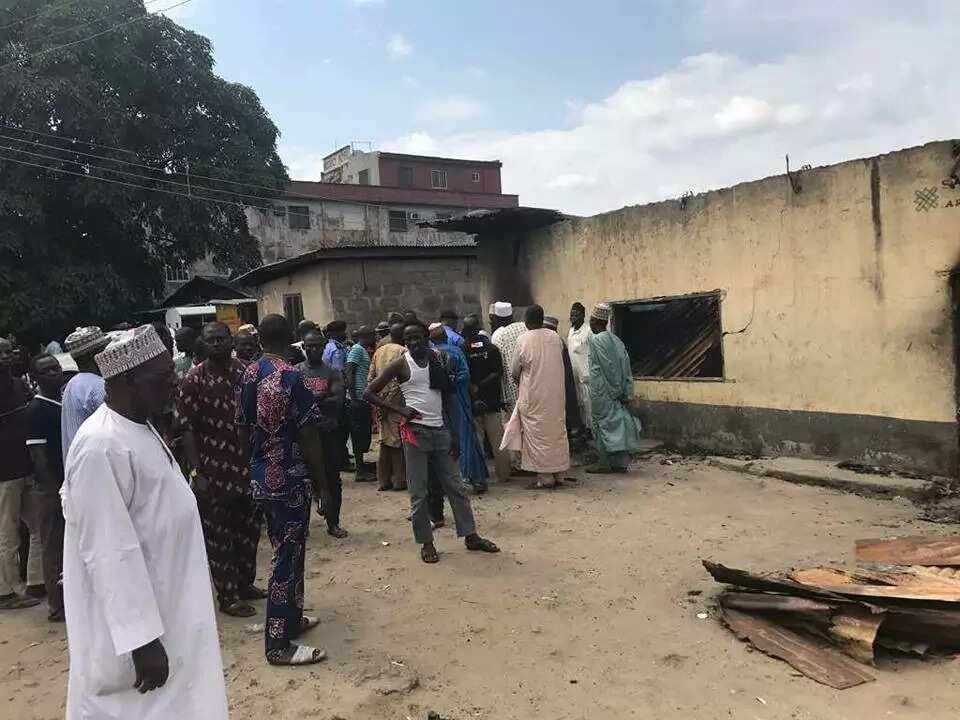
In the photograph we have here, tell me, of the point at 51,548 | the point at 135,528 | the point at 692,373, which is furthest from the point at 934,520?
the point at 51,548

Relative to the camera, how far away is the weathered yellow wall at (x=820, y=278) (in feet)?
19.4

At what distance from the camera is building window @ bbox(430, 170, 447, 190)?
42.1m

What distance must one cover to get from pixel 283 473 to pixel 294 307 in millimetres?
10336

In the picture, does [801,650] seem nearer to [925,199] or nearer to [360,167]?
[925,199]

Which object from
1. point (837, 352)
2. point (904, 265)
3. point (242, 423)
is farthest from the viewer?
point (837, 352)

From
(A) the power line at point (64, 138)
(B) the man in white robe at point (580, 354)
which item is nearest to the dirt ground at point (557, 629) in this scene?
(B) the man in white robe at point (580, 354)

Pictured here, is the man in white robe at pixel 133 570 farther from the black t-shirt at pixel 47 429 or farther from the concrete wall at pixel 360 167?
the concrete wall at pixel 360 167

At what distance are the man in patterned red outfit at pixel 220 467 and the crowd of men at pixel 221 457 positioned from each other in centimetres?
1

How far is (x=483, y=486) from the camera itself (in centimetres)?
696

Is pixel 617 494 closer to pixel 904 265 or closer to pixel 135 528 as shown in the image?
pixel 904 265

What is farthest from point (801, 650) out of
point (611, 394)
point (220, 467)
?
point (611, 394)

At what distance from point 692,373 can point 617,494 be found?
2419mm

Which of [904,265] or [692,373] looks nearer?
[904,265]

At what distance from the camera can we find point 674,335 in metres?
8.98
